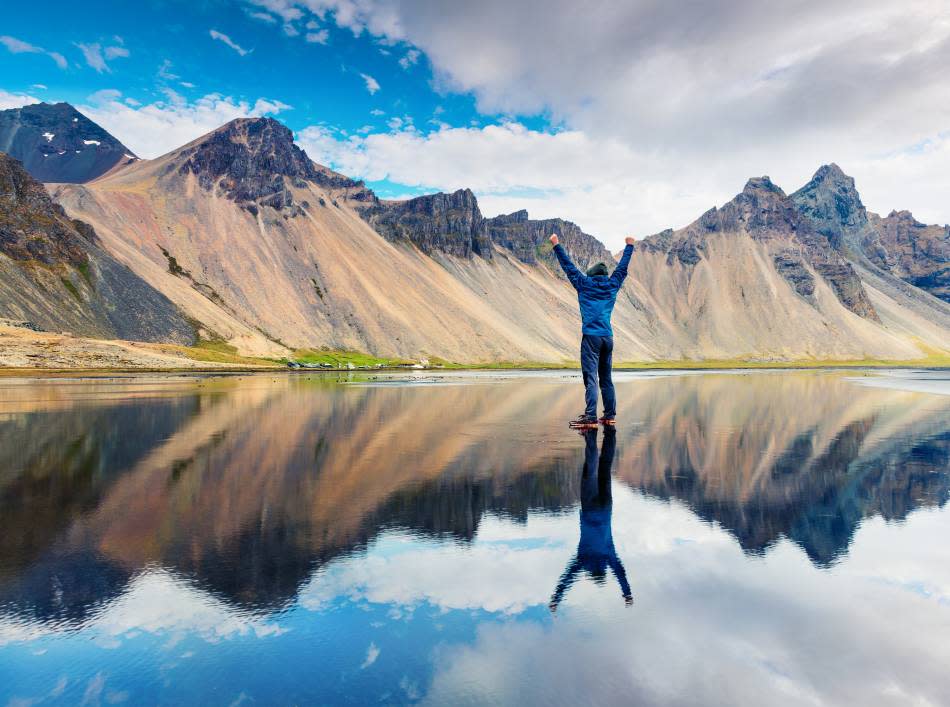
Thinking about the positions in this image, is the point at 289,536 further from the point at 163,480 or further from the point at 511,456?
the point at 511,456

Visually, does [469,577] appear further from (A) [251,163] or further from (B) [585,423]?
(A) [251,163]

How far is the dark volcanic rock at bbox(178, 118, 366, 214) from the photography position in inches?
6014

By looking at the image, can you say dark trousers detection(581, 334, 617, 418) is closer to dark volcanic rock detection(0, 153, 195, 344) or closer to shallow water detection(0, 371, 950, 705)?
shallow water detection(0, 371, 950, 705)

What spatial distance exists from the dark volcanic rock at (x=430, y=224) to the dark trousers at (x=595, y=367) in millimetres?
161571

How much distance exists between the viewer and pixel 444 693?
17.0 ft

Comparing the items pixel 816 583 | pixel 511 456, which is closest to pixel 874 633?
pixel 816 583

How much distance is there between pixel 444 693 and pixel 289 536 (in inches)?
180

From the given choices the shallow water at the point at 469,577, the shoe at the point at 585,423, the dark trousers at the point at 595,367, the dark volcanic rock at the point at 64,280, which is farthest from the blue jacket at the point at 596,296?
the dark volcanic rock at the point at 64,280

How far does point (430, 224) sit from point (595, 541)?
187 meters

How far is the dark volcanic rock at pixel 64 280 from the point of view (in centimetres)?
9125

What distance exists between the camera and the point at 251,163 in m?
159

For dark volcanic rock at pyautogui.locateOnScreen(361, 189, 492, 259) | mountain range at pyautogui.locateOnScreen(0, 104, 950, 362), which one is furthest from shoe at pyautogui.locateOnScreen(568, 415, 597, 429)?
dark volcanic rock at pyautogui.locateOnScreen(361, 189, 492, 259)

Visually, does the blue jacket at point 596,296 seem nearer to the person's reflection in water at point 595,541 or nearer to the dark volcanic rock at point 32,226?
the person's reflection in water at point 595,541

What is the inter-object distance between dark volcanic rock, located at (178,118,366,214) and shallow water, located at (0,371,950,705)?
147623 mm
